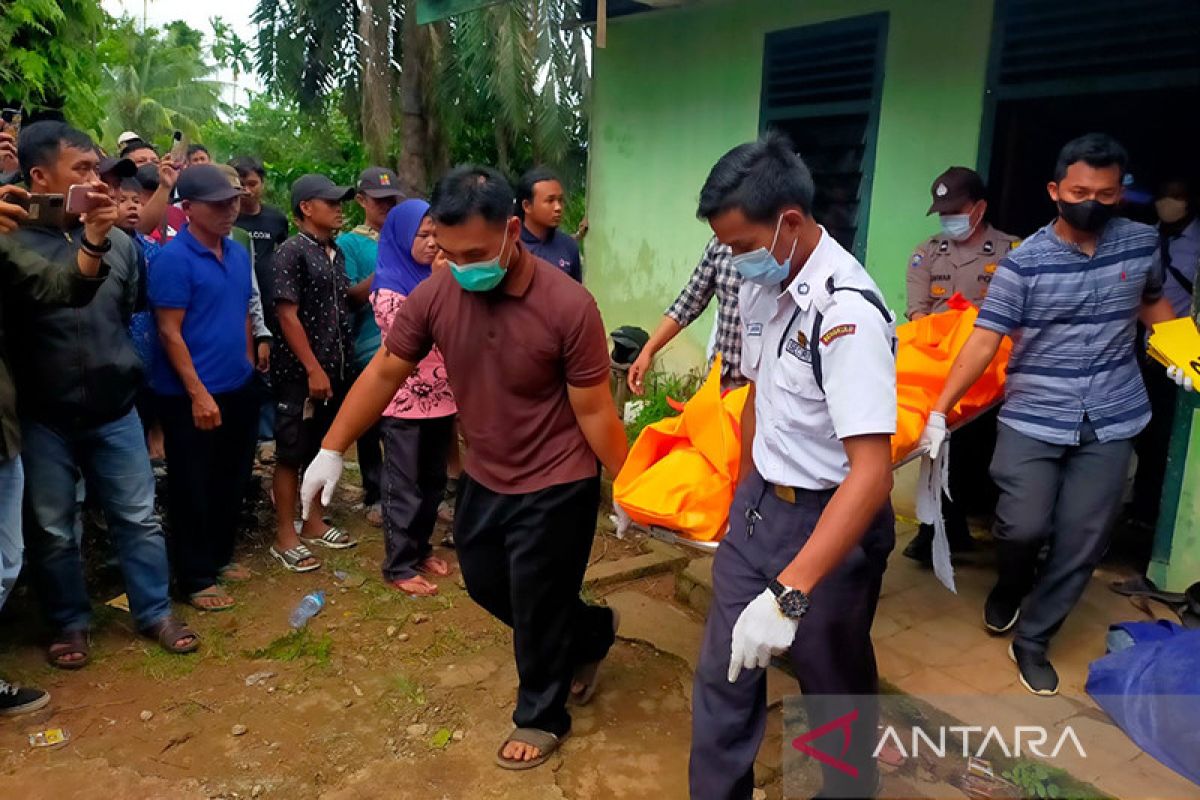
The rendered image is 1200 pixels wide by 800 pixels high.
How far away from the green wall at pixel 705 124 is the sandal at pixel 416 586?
2.85 meters

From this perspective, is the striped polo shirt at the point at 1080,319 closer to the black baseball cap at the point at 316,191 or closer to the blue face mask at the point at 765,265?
the blue face mask at the point at 765,265

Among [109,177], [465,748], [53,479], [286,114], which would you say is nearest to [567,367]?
[465,748]

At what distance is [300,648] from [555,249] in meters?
2.56

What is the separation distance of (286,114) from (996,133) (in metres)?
19.5

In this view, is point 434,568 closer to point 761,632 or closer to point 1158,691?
point 761,632

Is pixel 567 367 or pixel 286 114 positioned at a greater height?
pixel 286 114

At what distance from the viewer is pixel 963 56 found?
4609mm

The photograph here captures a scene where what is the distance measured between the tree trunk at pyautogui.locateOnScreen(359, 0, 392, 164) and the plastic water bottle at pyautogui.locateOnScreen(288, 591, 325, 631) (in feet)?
32.7

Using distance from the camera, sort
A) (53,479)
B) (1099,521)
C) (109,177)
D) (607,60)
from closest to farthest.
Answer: (1099,521) → (53,479) → (109,177) → (607,60)

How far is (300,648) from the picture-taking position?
12.6ft

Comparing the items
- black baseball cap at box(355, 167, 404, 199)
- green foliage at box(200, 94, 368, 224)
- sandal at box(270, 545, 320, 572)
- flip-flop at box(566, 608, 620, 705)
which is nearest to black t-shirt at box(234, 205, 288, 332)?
black baseball cap at box(355, 167, 404, 199)

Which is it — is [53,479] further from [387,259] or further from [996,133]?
[996,133]

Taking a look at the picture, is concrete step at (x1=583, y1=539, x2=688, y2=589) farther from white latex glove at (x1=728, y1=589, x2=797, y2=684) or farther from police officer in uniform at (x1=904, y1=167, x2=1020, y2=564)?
white latex glove at (x1=728, y1=589, x2=797, y2=684)

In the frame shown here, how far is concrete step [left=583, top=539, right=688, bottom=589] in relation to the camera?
4477mm
